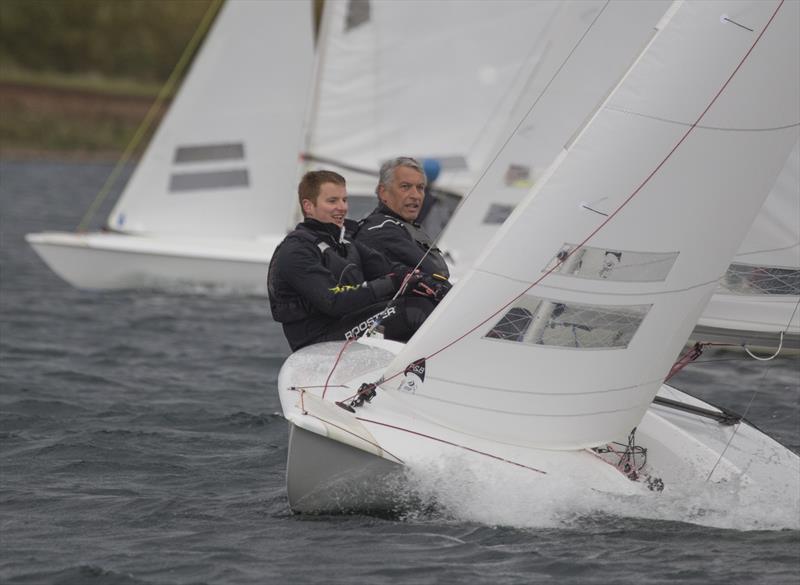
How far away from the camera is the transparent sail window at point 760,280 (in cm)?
586

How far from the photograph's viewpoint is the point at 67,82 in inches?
1927

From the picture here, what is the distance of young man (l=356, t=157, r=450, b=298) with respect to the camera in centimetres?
594

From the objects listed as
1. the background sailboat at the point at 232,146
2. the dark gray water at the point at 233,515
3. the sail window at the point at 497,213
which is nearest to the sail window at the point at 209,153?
the background sailboat at the point at 232,146

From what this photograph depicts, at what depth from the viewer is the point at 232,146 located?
13031mm

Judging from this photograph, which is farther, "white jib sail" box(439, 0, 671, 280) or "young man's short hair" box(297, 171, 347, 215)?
"white jib sail" box(439, 0, 671, 280)

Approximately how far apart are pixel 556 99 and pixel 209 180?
4.51 m

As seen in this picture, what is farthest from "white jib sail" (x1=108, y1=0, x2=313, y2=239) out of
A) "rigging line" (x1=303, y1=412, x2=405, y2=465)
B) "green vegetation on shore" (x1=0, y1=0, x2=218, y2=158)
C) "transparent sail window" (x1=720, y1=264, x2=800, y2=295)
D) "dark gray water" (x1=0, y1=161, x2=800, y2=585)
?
"green vegetation on shore" (x1=0, y1=0, x2=218, y2=158)

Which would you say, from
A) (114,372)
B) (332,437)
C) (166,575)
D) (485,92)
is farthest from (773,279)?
(485,92)

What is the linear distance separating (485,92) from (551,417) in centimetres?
839

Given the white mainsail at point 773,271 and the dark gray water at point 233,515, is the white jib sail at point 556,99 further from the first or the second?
the dark gray water at point 233,515

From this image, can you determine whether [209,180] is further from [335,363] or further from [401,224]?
[335,363]

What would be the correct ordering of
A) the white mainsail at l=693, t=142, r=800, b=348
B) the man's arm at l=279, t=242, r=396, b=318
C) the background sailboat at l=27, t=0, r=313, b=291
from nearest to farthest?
the man's arm at l=279, t=242, r=396, b=318 → the white mainsail at l=693, t=142, r=800, b=348 → the background sailboat at l=27, t=0, r=313, b=291

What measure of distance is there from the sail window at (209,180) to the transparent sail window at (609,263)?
26.7 ft

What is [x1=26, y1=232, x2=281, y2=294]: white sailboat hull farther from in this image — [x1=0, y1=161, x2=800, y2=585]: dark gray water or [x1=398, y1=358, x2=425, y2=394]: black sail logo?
[x1=398, y1=358, x2=425, y2=394]: black sail logo
